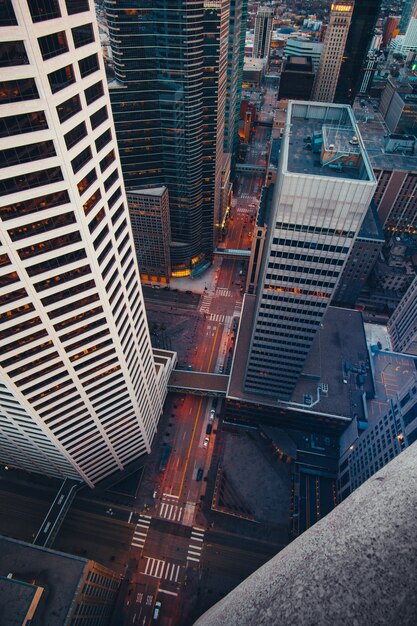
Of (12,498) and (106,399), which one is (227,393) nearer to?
(106,399)

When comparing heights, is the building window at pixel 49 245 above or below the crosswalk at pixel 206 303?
above

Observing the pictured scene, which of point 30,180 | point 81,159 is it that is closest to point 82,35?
point 81,159

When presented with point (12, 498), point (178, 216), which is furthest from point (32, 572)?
point (178, 216)

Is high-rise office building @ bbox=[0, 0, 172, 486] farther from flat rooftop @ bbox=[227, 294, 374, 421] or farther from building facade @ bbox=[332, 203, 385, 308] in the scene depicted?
building facade @ bbox=[332, 203, 385, 308]

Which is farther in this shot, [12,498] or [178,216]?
[178,216]

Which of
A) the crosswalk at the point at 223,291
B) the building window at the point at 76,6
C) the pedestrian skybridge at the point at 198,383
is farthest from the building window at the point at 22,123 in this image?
the crosswalk at the point at 223,291

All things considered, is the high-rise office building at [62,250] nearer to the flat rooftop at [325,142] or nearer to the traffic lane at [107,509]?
the traffic lane at [107,509]
